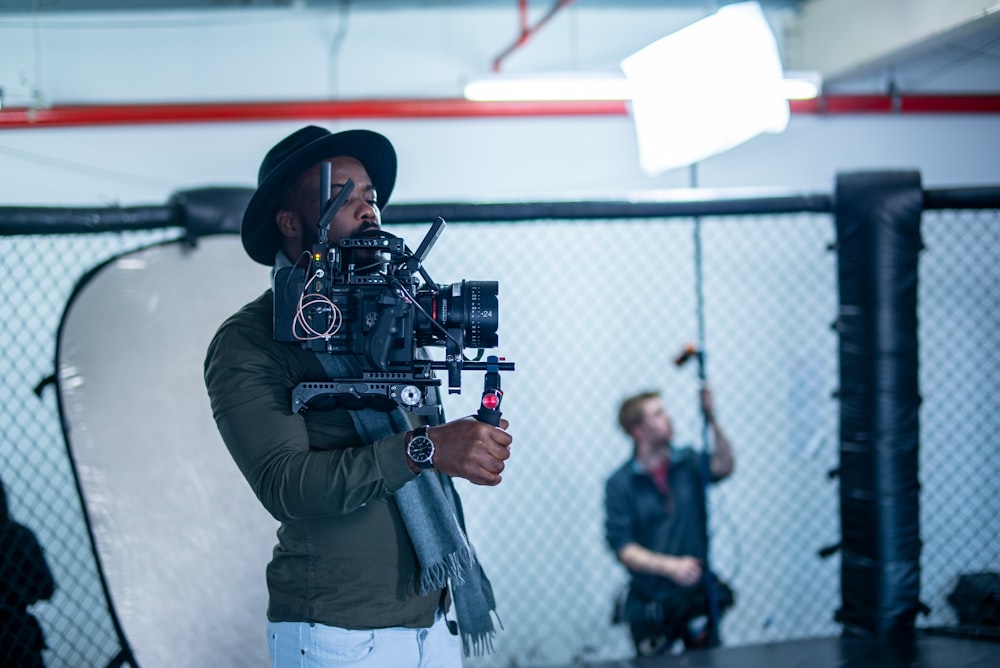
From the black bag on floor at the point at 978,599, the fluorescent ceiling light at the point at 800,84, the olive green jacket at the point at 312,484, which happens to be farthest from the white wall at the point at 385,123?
the olive green jacket at the point at 312,484

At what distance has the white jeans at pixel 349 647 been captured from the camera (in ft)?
4.47

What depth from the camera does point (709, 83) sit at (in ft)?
12.0

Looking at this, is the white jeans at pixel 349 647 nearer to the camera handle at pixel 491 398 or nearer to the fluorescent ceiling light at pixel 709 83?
the camera handle at pixel 491 398

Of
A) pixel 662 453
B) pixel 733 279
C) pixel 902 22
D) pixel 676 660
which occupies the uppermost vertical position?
pixel 902 22

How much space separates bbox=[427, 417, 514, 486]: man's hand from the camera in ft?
3.94

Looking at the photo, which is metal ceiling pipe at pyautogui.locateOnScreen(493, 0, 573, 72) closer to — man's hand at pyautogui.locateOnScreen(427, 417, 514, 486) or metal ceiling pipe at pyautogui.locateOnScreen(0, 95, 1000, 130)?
metal ceiling pipe at pyautogui.locateOnScreen(0, 95, 1000, 130)

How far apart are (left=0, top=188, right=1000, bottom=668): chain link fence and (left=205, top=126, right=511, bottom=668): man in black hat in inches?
108

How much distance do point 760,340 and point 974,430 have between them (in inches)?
55.3

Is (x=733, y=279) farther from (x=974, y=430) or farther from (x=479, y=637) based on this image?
(x=479, y=637)

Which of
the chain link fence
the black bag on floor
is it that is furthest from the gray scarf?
the chain link fence

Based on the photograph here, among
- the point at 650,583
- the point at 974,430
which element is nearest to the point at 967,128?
the point at 974,430

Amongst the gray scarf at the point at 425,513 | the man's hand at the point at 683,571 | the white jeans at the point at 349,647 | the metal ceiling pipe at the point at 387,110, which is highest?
the metal ceiling pipe at the point at 387,110

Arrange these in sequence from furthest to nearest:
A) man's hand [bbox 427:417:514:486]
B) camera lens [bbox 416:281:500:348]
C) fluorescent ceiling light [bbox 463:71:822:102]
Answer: fluorescent ceiling light [bbox 463:71:822:102] < camera lens [bbox 416:281:500:348] < man's hand [bbox 427:417:514:486]

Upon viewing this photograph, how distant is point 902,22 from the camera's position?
466 cm
